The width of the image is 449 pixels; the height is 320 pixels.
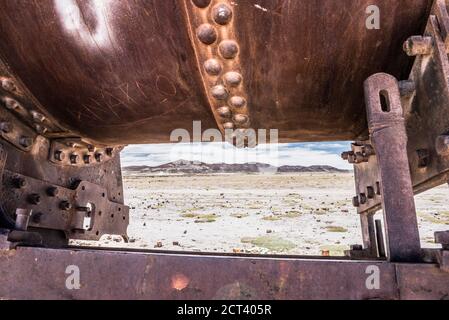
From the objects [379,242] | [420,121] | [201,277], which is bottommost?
[201,277]

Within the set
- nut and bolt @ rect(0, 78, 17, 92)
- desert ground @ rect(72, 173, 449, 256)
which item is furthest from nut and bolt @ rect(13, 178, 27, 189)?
desert ground @ rect(72, 173, 449, 256)

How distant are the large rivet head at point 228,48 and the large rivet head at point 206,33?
4 cm

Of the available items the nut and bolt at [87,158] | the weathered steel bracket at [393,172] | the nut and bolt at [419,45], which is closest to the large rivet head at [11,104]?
the nut and bolt at [87,158]

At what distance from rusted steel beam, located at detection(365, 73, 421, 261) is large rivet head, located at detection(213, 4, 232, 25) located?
53cm

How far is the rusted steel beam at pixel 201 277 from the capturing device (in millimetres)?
847

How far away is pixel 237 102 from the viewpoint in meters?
1.38

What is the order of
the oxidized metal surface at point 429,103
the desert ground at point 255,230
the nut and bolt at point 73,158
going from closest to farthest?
the oxidized metal surface at point 429,103
the nut and bolt at point 73,158
the desert ground at point 255,230

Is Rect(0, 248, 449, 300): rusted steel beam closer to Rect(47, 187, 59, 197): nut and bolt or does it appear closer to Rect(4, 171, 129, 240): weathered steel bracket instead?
Rect(4, 171, 129, 240): weathered steel bracket

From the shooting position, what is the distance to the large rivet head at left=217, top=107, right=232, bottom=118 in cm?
140

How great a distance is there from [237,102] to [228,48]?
0.25m

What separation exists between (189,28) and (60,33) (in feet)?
1.81

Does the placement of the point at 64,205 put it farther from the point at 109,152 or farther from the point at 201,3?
the point at 201,3

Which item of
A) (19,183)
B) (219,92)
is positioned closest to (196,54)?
(219,92)

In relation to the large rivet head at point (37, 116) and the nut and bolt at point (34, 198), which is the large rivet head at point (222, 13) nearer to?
the large rivet head at point (37, 116)
